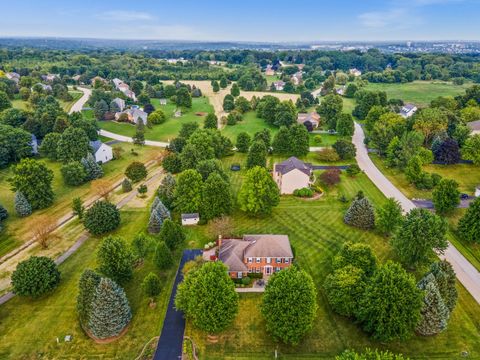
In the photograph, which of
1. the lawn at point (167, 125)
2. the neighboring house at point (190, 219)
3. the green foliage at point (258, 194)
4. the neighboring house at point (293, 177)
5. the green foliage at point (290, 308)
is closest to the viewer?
the green foliage at point (290, 308)

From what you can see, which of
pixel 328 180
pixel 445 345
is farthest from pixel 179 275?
pixel 328 180

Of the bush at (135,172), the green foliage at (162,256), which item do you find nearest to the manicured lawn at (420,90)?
the bush at (135,172)

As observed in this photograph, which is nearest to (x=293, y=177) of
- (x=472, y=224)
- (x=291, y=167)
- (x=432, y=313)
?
(x=291, y=167)

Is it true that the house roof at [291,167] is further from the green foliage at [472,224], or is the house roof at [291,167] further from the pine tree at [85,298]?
the pine tree at [85,298]

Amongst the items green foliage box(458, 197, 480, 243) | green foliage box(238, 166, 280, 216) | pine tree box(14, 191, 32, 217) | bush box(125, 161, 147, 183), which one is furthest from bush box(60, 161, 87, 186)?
green foliage box(458, 197, 480, 243)

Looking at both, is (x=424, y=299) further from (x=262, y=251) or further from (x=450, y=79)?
(x=450, y=79)

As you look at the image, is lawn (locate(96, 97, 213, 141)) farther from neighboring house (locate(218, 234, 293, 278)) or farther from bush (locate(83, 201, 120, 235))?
neighboring house (locate(218, 234, 293, 278))

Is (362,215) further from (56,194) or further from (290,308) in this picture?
(56,194)
